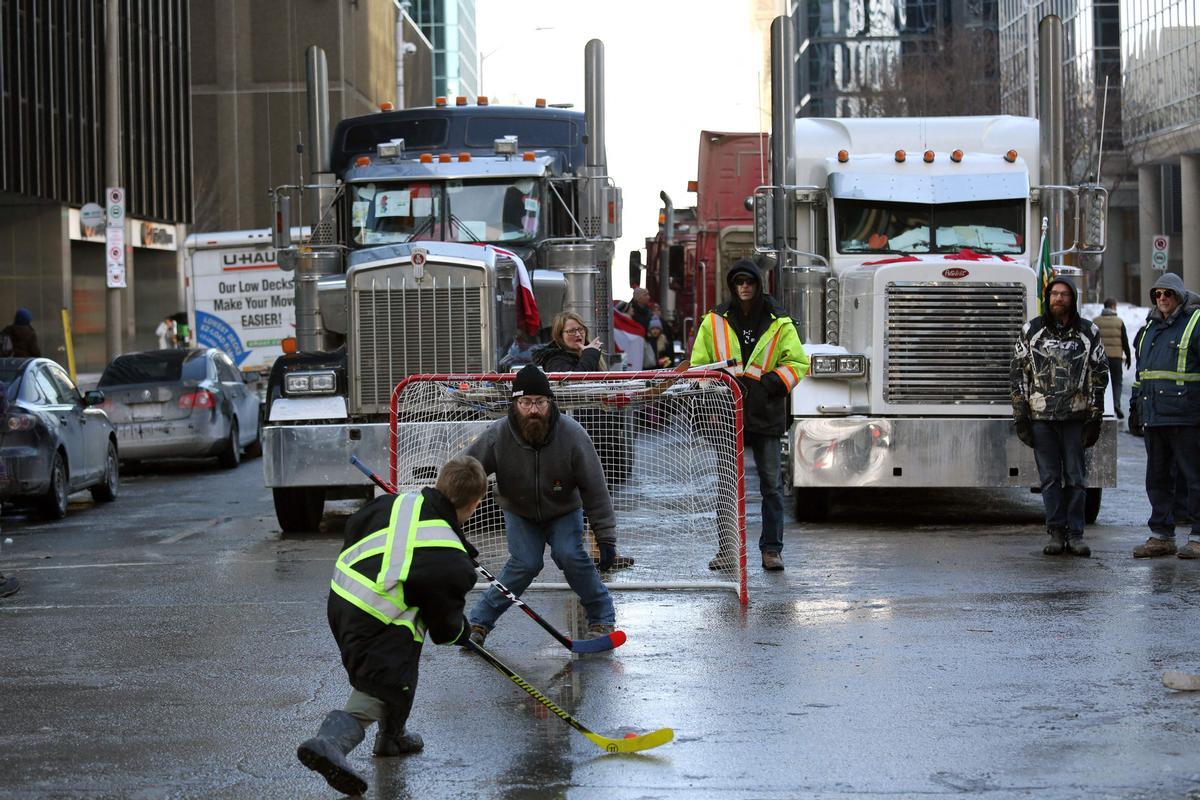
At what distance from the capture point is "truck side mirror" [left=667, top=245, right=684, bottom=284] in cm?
3141

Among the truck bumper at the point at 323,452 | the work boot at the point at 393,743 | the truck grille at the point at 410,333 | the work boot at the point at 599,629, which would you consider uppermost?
the truck grille at the point at 410,333

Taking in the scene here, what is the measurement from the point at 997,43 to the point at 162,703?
59.9 meters

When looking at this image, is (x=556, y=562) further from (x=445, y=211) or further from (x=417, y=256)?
(x=445, y=211)

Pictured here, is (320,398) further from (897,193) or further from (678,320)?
(678,320)

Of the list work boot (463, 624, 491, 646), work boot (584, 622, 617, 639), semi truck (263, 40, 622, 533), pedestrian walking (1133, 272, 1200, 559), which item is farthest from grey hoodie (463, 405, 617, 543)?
semi truck (263, 40, 622, 533)

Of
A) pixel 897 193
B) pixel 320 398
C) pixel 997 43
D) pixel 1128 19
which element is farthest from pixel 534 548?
pixel 1128 19

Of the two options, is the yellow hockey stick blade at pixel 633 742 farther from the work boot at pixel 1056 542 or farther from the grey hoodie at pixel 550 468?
the work boot at pixel 1056 542

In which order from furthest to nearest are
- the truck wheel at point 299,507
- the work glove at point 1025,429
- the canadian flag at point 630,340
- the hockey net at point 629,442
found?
the canadian flag at point 630,340
the truck wheel at point 299,507
the work glove at point 1025,429
the hockey net at point 629,442

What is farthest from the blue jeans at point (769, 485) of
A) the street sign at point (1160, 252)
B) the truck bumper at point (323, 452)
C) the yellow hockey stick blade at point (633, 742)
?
the street sign at point (1160, 252)

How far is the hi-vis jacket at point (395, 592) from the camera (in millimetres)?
6797

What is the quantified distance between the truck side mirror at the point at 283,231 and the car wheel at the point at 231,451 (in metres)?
Result: 7.13

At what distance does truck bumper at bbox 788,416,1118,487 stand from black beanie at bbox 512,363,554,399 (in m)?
5.79

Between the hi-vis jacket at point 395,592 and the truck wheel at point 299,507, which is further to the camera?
the truck wheel at point 299,507

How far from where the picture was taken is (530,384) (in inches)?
360
